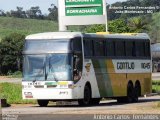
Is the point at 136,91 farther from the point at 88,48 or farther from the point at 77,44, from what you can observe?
the point at 77,44

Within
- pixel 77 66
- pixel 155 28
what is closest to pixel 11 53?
pixel 155 28

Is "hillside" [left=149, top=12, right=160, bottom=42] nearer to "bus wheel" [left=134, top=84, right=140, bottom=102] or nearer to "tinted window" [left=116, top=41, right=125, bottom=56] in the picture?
"bus wheel" [left=134, top=84, right=140, bottom=102]

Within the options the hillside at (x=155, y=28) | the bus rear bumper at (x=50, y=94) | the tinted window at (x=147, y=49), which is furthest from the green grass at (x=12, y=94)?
the hillside at (x=155, y=28)

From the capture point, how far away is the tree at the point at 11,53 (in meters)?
85.7

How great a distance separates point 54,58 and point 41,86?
4.26 ft

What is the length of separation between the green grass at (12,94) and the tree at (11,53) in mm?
39878

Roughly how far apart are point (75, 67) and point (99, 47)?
8.30 feet

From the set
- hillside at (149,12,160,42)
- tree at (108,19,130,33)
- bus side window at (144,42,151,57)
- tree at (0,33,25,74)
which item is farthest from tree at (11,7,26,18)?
bus side window at (144,42,151,57)

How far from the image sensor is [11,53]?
284 feet

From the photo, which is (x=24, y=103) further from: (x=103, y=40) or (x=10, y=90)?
(x=10, y=90)

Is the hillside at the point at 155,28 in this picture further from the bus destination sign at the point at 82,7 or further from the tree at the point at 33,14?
the bus destination sign at the point at 82,7

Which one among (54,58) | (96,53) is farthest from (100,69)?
(54,58)

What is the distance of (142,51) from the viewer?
3419 cm

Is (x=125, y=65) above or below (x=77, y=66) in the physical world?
below
